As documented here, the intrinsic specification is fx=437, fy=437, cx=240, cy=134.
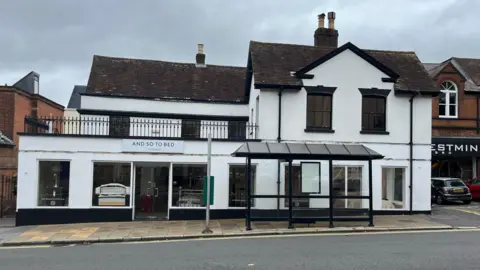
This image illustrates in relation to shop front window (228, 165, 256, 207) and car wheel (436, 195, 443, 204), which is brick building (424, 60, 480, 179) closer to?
car wheel (436, 195, 443, 204)

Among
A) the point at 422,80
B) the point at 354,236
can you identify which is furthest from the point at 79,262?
the point at 422,80

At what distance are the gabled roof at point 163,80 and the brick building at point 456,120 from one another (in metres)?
12.6

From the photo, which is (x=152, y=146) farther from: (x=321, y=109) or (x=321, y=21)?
(x=321, y=21)

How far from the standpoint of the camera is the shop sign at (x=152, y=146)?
1641 centimetres

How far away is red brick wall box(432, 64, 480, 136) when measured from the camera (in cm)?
2736

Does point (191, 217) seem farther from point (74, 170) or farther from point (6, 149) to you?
point (6, 149)

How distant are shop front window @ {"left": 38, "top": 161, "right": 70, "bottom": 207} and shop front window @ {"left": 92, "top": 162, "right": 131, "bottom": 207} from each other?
41.0 inches

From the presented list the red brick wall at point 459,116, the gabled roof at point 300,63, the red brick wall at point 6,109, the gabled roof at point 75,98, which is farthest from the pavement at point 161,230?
the gabled roof at point 75,98

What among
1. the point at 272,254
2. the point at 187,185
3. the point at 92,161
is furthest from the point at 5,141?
the point at 272,254

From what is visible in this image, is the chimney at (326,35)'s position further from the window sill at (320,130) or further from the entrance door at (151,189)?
the entrance door at (151,189)

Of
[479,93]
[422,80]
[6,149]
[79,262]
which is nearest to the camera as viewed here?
[79,262]

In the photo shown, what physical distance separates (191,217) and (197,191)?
1033mm

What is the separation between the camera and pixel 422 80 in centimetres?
1909

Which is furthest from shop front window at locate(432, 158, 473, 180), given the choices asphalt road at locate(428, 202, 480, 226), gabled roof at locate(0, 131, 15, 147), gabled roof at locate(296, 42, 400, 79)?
gabled roof at locate(0, 131, 15, 147)
